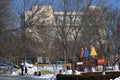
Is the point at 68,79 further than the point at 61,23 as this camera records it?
No

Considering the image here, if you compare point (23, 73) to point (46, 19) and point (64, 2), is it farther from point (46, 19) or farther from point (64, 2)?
point (46, 19)

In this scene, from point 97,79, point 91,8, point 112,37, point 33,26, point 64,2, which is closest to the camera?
point 97,79

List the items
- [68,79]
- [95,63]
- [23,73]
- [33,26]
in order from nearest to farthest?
[68,79] < [33,26] < [95,63] < [23,73]

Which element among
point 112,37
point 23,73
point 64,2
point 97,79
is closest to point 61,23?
Answer: point 64,2

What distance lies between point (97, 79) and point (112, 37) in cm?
5302

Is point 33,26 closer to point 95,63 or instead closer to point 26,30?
point 26,30

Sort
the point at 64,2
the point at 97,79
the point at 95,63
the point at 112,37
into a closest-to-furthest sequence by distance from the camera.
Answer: the point at 97,79 → the point at 64,2 → the point at 95,63 → the point at 112,37

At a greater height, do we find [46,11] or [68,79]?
[46,11]

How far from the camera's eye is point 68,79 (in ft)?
95.2

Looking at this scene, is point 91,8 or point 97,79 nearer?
point 97,79

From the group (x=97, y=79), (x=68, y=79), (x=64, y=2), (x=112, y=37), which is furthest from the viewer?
(x=112, y=37)

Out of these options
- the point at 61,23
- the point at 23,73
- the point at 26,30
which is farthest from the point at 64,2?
the point at 23,73

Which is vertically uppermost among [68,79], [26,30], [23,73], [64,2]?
[64,2]

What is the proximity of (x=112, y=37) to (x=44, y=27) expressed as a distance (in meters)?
43.6
